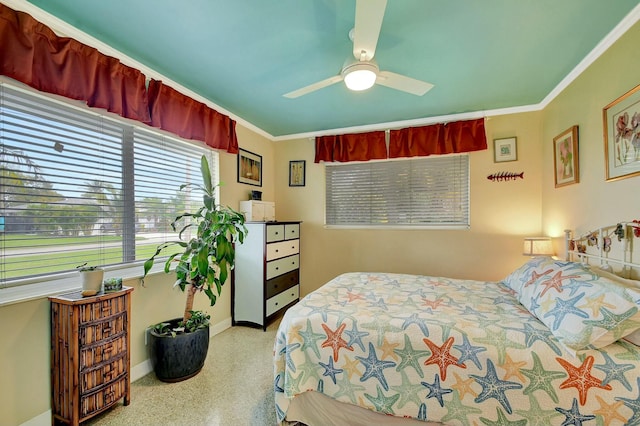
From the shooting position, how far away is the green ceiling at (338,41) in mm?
1550

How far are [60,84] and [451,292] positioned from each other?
10.1ft

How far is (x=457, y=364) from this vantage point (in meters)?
1.31

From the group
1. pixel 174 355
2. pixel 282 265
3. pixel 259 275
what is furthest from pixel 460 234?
pixel 174 355

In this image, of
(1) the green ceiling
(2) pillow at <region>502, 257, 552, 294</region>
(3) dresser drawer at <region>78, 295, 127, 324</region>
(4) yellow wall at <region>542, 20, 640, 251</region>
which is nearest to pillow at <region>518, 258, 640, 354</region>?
(2) pillow at <region>502, 257, 552, 294</region>

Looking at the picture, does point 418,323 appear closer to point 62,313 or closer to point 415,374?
point 415,374

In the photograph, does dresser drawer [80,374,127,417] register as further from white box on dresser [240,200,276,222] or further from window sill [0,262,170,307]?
white box on dresser [240,200,276,222]

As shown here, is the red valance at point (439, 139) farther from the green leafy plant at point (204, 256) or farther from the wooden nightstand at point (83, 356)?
the wooden nightstand at point (83, 356)

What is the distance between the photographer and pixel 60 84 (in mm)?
1612

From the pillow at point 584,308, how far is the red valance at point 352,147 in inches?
91.6

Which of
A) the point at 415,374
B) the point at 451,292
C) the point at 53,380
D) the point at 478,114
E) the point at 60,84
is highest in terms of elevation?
the point at 478,114

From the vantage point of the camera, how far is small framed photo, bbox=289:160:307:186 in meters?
3.91

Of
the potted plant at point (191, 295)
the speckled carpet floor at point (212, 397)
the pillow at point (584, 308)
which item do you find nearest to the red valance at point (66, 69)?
the potted plant at point (191, 295)

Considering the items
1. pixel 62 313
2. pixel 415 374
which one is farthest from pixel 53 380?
pixel 415 374

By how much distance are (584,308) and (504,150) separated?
2293mm
